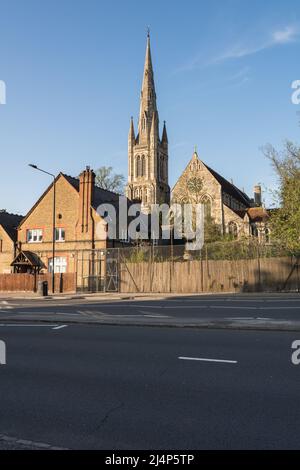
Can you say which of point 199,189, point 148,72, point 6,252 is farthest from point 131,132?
point 6,252

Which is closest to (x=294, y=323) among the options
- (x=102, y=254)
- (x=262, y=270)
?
(x=262, y=270)

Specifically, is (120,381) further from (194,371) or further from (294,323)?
(294,323)

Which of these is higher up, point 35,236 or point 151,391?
point 35,236

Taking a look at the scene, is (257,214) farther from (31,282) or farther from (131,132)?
(131,132)

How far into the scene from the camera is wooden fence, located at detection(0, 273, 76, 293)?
35406 millimetres

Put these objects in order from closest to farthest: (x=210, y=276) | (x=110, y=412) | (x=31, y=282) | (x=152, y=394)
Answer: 1. (x=110, y=412)
2. (x=152, y=394)
3. (x=210, y=276)
4. (x=31, y=282)

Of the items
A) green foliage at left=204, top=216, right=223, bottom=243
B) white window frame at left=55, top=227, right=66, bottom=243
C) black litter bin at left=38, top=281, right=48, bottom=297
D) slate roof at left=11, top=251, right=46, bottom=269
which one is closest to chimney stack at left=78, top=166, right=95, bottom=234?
white window frame at left=55, top=227, right=66, bottom=243

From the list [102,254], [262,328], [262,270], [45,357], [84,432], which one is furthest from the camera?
[102,254]

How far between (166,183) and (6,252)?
6394 cm

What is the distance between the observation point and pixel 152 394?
5996mm

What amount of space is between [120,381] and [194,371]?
4.28 feet

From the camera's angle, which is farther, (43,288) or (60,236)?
(60,236)

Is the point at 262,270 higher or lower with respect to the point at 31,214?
lower
